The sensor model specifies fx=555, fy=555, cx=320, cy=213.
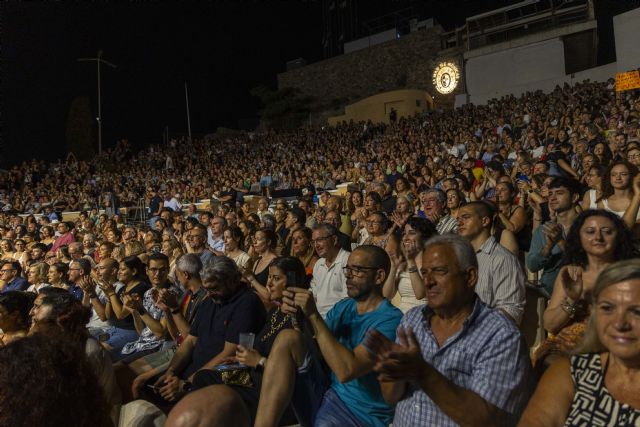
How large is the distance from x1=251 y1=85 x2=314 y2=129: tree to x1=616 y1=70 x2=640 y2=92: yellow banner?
890 inches

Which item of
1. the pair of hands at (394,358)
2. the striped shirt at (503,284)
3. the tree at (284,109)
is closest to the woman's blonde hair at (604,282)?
the pair of hands at (394,358)

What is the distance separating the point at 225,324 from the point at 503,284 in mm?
1864

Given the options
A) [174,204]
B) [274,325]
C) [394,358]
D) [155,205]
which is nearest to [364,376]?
[274,325]

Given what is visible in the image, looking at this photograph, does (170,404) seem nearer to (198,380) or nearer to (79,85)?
(198,380)

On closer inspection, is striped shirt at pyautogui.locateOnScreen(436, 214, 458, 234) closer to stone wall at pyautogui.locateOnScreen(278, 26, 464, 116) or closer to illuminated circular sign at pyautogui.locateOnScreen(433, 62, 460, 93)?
illuminated circular sign at pyautogui.locateOnScreen(433, 62, 460, 93)

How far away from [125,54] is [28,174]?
12.8m

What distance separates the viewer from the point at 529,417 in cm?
184

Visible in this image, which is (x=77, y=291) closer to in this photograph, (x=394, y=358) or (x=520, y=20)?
(x=394, y=358)

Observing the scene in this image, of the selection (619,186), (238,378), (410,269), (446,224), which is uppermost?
(619,186)

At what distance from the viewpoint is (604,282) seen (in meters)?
1.79

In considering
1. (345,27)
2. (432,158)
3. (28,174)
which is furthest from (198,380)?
(345,27)

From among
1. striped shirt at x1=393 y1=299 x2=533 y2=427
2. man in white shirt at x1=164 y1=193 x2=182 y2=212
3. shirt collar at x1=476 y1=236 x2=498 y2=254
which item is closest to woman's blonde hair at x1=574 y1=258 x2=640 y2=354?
striped shirt at x1=393 y1=299 x2=533 y2=427

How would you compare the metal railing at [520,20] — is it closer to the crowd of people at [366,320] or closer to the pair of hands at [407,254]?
the crowd of people at [366,320]

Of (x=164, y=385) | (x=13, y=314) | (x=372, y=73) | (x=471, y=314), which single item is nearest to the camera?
(x=471, y=314)
